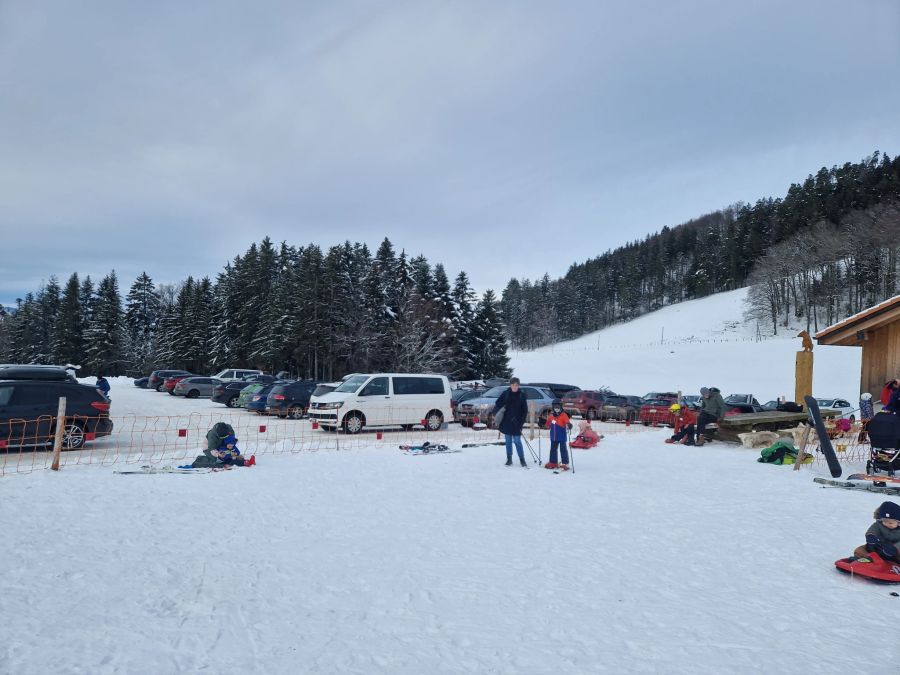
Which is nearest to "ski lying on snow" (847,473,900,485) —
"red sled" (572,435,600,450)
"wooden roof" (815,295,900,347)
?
"wooden roof" (815,295,900,347)

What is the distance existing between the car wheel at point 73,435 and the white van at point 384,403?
6.47m

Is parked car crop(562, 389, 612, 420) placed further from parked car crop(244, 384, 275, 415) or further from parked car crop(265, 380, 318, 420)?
parked car crop(244, 384, 275, 415)

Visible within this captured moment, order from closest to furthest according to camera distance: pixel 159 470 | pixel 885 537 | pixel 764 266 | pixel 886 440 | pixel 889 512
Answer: pixel 885 537
pixel 889 512
pixel 159 470
pixel 886 440
pixel 764 266

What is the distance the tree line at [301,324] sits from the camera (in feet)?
157

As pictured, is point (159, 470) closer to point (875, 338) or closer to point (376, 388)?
point (376, 388)

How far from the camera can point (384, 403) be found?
18.1m

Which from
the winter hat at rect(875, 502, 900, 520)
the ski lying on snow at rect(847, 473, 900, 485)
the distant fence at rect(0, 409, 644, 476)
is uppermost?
the winter hat at rect(875, 502, 900, 520)

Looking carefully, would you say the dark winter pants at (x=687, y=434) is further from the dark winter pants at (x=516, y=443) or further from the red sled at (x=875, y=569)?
the red sled at (x=875, y=569)

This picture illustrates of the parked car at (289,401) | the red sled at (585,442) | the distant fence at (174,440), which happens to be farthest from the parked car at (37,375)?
the red sled at (585,442)

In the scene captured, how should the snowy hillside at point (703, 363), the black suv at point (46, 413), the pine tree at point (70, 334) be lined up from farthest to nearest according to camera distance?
the pine tree at point (70, 334)
the snowy hillside at point (703, 363)
the black suv at point (46, 413)

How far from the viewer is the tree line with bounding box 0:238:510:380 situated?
47.7 meters

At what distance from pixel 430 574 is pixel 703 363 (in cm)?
5690

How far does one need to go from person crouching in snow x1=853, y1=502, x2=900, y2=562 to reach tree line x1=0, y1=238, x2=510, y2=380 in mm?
39427

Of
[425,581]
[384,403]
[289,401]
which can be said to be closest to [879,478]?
[425,581]
